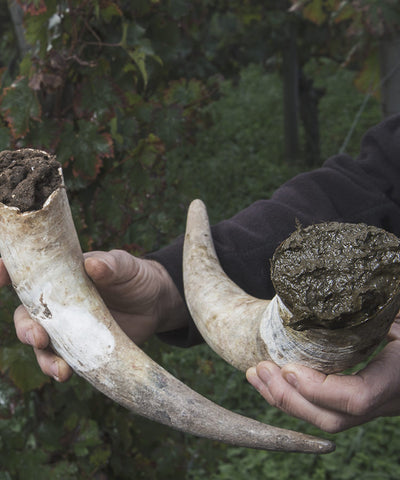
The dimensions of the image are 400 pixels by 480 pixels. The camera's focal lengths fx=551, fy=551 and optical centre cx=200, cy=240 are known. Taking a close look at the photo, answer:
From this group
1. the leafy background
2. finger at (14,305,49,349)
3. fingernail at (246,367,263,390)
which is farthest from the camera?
the leafy background

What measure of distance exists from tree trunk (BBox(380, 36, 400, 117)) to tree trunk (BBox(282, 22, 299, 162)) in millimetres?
3132

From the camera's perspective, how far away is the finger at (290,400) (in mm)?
1150

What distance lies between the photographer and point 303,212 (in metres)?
1.84

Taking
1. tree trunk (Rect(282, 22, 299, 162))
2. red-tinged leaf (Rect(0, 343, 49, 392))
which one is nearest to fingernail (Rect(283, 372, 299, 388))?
red-tinged leaf (Rect(0, 343, 49, 392))

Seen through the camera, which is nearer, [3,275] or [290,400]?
[290,400]

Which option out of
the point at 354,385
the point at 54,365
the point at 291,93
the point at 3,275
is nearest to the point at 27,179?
the point at 3,275

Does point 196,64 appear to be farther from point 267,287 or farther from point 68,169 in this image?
point 267,287

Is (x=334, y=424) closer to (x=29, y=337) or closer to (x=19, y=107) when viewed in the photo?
(x=29, y=337)

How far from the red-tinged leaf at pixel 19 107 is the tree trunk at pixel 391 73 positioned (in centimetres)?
255

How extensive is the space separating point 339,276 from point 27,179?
2.28 ft

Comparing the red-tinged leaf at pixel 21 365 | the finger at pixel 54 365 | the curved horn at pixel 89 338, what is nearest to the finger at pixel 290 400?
the curved horn at pixel 89 338

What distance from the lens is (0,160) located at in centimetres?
125

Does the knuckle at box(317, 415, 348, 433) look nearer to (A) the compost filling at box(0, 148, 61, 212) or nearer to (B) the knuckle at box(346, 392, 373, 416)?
(B) the knuckle at box(346, 392, 373, 416)

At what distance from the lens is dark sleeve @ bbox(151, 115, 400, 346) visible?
1.82 metres
